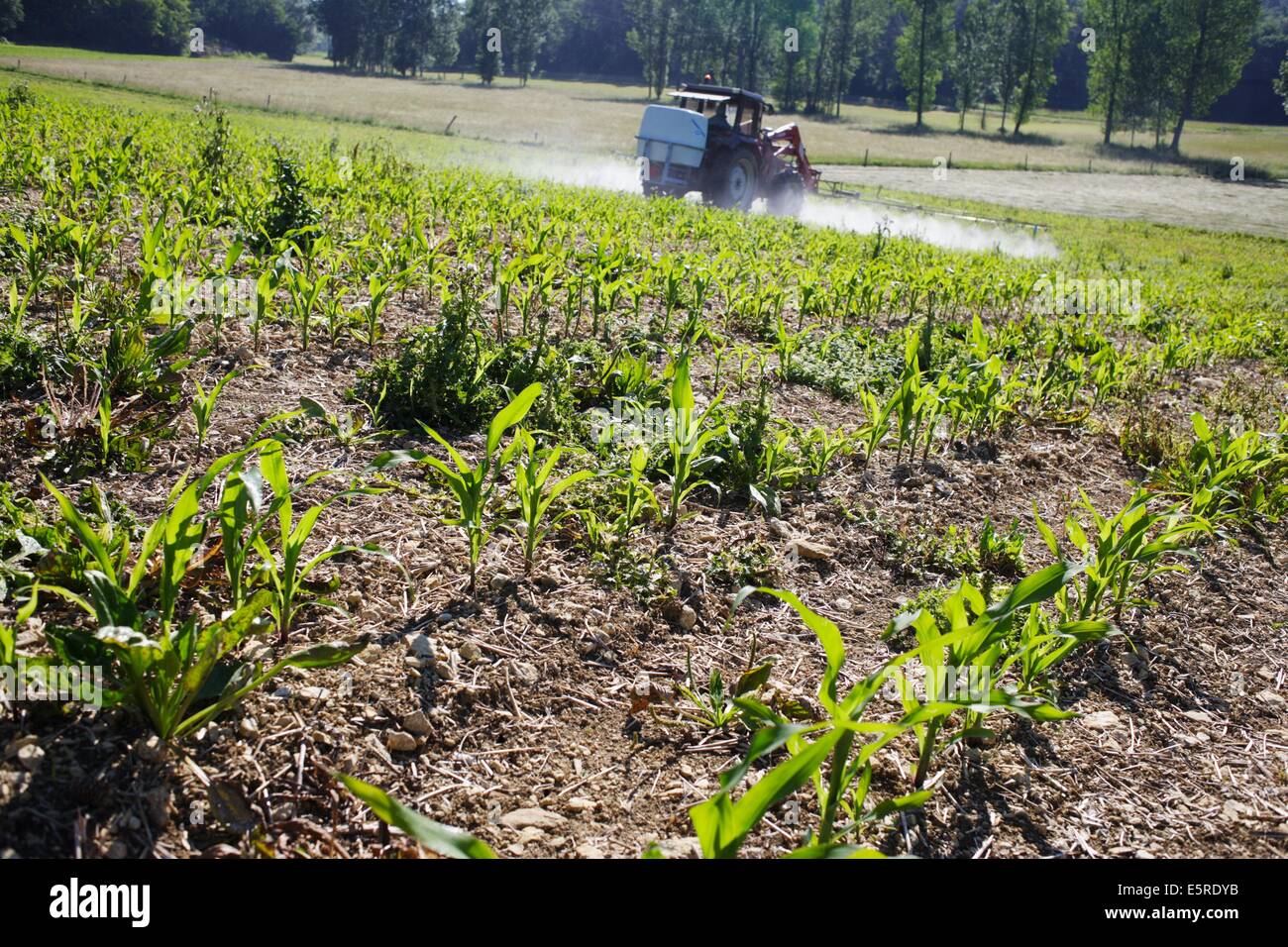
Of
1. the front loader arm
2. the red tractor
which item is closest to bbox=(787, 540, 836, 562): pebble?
the red tractor

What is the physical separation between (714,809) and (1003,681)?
1509mm

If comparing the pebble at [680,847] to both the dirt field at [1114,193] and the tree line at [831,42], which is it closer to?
the dirt field at [1114,193]

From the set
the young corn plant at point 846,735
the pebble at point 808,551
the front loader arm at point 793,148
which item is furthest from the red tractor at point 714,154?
the young corn plant at point 846,735

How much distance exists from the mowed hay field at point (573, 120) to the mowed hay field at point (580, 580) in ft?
91.9

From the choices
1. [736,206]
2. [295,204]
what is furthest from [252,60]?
[295,204]

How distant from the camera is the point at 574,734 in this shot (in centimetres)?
219

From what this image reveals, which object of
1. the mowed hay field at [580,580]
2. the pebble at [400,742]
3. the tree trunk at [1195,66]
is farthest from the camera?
the tree trunk at [1195,66]

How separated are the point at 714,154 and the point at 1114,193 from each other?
2510 cm

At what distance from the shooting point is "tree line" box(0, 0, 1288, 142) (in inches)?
2203

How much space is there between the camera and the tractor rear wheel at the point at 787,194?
16703mm

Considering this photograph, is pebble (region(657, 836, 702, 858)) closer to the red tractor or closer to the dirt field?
the red tractor

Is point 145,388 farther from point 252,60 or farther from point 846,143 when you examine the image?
point 252,60

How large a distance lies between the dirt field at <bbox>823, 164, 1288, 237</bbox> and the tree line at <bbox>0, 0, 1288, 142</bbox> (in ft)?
43.9

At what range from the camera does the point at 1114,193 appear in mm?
33062
